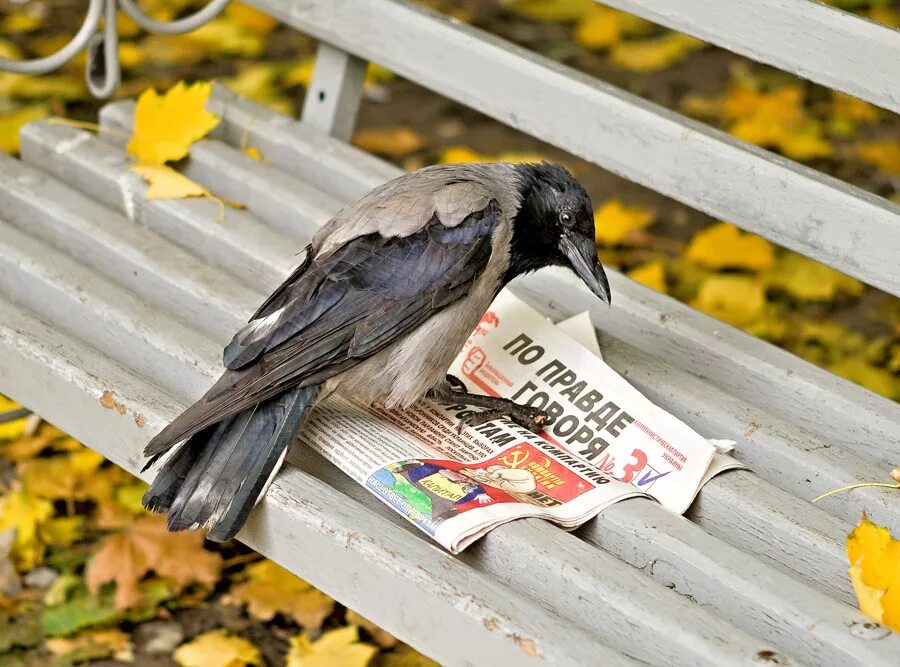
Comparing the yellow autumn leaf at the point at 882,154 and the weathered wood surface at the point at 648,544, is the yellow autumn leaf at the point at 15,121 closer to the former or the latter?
the weathered wood surface at the point at 648,544

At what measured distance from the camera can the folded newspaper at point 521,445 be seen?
229cm

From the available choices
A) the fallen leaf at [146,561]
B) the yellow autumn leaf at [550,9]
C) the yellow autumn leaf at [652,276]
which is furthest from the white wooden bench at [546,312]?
the yellow autumn leaf at [550,9]

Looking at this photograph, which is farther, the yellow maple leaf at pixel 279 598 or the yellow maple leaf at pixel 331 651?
the yellow maple leaf at pixel 279 598

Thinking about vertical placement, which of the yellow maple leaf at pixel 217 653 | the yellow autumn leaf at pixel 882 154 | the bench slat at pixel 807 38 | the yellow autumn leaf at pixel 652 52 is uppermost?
the yellow autumn leaf at pixel 652 52

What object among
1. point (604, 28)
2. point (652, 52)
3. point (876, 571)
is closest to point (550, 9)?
point (604, 28)

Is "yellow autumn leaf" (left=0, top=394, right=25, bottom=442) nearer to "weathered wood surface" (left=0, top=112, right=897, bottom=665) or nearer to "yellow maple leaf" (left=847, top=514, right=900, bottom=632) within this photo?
"weathered wood surface" (left=0, top=112, right=897, bottom=665)

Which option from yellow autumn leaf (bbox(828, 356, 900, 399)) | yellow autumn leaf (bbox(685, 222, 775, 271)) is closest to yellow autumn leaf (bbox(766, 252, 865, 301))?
yellow autumn leaf (bbox(685, 222, 775, 271))

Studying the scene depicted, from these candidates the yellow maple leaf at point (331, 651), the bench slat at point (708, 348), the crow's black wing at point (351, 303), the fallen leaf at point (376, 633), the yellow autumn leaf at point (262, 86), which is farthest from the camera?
the yellow autumn leaf at point (262, 86)

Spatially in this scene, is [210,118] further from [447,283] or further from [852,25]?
[852,25]

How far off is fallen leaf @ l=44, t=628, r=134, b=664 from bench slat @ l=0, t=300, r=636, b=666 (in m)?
0.66

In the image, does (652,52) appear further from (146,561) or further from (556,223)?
(146,561)

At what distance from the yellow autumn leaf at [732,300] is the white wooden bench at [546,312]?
3.72ft

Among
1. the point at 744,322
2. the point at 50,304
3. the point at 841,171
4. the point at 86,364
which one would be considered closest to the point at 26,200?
the point at 50,304

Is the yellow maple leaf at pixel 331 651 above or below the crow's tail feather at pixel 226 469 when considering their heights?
below
